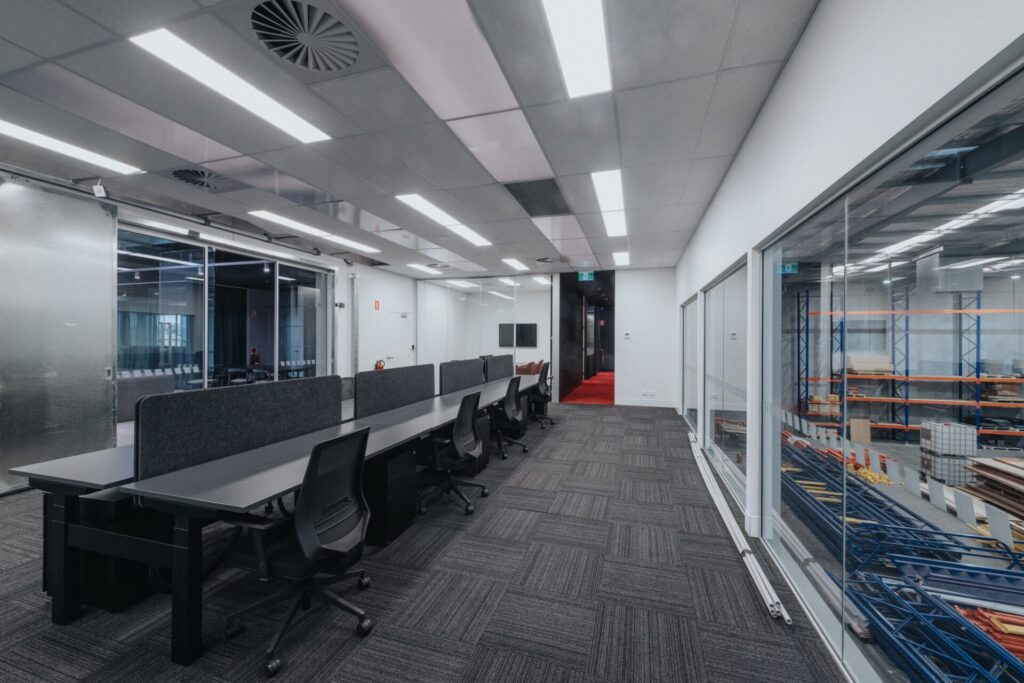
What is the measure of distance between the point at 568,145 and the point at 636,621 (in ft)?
8.56

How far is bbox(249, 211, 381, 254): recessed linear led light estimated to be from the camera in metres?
4.05

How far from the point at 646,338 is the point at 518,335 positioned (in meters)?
2.38

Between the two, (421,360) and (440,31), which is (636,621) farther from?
(421,360)

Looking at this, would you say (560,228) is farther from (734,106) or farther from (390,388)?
(390,388)

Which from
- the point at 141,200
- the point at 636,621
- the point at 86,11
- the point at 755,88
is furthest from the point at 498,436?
the point at 141,200

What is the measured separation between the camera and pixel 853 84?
3.96 ft

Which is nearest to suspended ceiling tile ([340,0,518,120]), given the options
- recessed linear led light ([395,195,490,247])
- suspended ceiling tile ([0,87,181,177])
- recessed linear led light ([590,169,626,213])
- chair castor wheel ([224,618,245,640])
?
recessed linear led light ([590,169,626,213])

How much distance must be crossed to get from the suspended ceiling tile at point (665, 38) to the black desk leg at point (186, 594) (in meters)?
2.54

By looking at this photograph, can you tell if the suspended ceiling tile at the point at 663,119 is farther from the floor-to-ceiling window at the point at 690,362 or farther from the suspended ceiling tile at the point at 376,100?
the floor-to-ceiling window at the point at 690,362

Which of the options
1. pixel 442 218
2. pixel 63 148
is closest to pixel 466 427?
pixel 442 218

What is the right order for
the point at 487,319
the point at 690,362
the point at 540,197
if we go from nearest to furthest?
the point at 540,197
the point at 690,362
the point at 487,319

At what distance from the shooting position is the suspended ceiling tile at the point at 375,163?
2.49m

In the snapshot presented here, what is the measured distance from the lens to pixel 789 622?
160 centimetres

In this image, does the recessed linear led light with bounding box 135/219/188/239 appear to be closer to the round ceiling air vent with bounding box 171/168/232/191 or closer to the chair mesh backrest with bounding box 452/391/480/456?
the round ceiling air vent with bounding box 171/168/232/191
